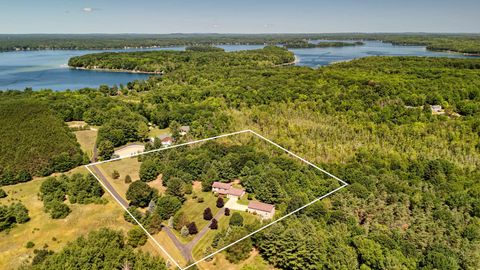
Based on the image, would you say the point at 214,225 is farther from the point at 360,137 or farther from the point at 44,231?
the point at 360,137

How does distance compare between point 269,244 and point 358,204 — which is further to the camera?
point 358,204

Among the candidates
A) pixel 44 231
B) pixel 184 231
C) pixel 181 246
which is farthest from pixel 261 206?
Result: pixel 44 231

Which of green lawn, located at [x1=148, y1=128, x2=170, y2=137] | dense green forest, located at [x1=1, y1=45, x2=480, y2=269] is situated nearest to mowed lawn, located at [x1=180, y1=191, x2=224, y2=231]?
dense green forest, located at [x1=1, y1=45, x2=480, y2=269]

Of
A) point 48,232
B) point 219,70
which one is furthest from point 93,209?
point 219,70

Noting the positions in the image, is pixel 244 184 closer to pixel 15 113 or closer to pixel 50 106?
pixel 15 113

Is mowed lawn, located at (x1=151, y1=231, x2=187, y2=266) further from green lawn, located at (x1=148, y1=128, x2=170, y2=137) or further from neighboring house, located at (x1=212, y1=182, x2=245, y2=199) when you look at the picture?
green lawn, located at (x1=148, y1=128, x2=170, y2=137)
